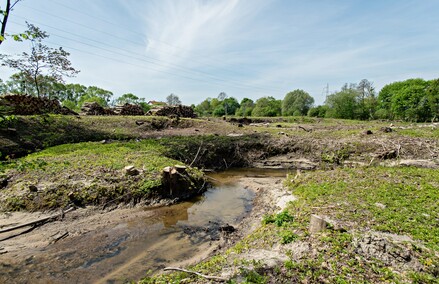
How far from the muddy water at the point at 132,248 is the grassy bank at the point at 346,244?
3.48 ft

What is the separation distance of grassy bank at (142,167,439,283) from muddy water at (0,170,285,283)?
1.06 m

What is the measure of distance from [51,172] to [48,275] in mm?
4723

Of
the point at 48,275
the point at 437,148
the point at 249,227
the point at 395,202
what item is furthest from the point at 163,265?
the point at 437,148

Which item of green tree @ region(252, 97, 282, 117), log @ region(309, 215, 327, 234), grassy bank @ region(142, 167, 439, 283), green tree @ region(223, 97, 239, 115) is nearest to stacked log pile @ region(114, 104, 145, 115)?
grassy bank @ region(142, 167, 439, 283)

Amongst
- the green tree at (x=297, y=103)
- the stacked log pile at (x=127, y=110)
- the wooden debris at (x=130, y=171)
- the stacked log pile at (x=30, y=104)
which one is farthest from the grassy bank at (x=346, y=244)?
the green tree at (x=297, y=103)

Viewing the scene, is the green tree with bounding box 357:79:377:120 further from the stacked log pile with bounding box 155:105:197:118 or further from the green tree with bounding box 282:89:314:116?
the stacked log pile with bounding box 155:105:197:118

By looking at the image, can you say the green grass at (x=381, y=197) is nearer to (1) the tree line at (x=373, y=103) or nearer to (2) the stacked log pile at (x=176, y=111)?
(2) the stacked log pile at (x=176, y=111)

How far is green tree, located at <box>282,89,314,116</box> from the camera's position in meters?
65.1

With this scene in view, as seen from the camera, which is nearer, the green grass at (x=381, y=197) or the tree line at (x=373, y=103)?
the green grass at (x=381, y=197)

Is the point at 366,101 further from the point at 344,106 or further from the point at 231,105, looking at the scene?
the point at 231,105

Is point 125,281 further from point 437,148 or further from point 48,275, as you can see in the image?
point 437,148

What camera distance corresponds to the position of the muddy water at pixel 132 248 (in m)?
4.25

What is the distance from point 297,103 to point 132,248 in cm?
6629

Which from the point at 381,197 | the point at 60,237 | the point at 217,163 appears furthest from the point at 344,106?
the point at 60,237
